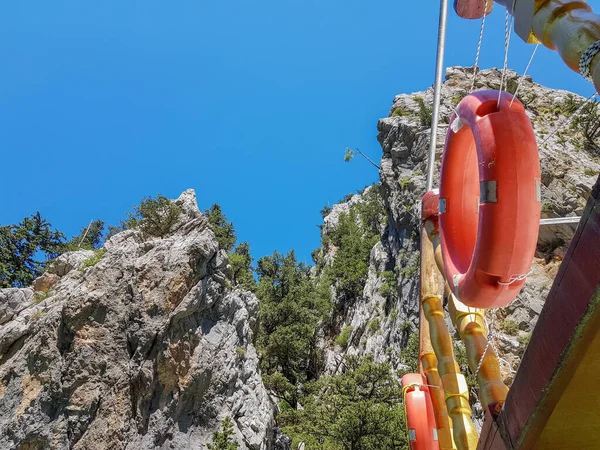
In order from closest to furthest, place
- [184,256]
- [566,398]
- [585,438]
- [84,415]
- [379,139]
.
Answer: [566,398], [585,438], [84,415], [184,256], [379,139]

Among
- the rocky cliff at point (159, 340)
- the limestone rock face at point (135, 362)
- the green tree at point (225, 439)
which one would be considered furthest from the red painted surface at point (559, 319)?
the limestone rock face at point (135, 362)

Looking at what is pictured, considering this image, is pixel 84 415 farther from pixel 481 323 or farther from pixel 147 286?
pixel 481 323

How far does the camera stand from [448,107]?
22.6 m

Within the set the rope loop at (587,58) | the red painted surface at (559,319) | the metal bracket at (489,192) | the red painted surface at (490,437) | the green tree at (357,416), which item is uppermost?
the green tree at (357,416)

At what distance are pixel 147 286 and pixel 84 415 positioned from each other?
14.2 ft

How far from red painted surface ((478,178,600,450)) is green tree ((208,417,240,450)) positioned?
12294mm

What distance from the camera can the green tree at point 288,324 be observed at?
20.7 meters

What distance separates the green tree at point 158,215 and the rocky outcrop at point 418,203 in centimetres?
1190

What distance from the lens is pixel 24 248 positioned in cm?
2728

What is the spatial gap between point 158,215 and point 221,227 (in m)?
7.93

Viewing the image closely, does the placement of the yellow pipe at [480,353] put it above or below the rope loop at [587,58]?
below

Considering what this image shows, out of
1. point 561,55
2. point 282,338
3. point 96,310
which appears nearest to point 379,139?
point 282,338

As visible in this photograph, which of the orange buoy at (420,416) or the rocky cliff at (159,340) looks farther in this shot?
the rocky cliff at (159,340)

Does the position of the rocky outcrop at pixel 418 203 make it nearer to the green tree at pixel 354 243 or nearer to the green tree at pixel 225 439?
the green tree at pixel 354 243
